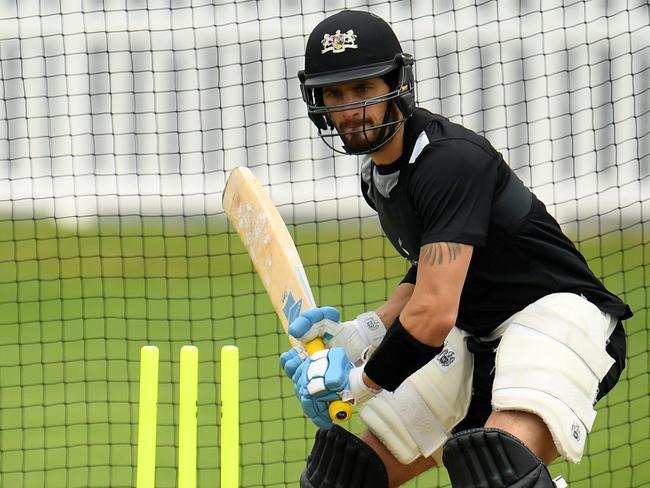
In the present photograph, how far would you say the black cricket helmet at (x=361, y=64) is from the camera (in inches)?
119

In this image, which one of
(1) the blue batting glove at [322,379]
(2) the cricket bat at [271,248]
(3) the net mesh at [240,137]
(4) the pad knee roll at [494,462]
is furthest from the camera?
(3) the net mesh at [240,137]

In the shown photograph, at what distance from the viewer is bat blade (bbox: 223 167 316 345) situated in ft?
11.1

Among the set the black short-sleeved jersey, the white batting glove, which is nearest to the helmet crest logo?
the black short-sleeved jersey

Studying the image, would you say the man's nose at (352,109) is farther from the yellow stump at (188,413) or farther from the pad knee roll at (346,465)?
the pad knee roll at (346,465)

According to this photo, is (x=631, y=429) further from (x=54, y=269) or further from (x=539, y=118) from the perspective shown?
(x=54, y=269)

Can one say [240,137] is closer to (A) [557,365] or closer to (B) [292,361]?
(B) [292,361]

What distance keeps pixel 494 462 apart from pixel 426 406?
0.44 metres

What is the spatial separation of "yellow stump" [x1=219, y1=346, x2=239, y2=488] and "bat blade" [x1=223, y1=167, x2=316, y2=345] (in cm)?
21

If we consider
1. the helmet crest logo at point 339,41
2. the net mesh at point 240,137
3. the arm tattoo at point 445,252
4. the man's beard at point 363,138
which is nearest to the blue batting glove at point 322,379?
the arm tattoo at point 445,252

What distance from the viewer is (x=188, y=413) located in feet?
10.6

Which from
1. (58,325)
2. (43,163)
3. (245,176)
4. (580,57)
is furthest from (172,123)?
(245,176)

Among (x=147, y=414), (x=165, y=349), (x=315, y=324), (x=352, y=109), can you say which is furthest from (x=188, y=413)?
(x=165, y=349)

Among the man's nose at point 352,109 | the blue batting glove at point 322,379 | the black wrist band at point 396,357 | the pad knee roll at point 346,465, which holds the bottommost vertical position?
the pad knee roll at point 346,465

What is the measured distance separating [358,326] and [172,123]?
22.5 ft
